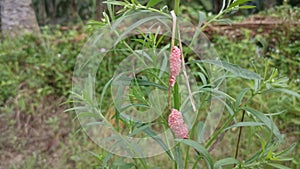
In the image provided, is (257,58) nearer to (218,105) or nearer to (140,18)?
(218,105)

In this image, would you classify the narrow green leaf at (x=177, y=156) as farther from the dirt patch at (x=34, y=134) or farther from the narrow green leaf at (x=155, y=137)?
the dirt patch at (x=34, y=134)

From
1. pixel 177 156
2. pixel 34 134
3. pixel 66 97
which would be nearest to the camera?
pixel 177 156

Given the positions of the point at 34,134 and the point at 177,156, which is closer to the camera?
the point at 177,156

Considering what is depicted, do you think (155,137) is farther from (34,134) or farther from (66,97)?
(66,97)

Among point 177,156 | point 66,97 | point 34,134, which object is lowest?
point 34,134

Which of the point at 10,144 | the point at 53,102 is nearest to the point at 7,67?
the point at 53,102

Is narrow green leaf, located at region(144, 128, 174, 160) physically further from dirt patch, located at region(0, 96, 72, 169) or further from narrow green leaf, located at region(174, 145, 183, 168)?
dirt patch, located at region(0, 96, 72, 169)

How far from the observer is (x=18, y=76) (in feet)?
9.81

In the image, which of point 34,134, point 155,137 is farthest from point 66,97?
point 155,137

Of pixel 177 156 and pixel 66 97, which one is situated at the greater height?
A: pixel 177 156

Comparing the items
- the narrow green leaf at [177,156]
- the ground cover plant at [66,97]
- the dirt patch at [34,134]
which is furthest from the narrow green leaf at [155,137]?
the dirt patch at [34,134]

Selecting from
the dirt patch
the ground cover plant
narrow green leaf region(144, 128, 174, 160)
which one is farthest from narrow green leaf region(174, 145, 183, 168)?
the dirt patch

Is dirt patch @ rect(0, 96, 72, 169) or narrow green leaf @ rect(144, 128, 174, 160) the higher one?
narrow green leaf @ rect(144, 128, 174, 160)

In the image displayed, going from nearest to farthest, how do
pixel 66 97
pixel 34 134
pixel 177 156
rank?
pixel 177 156 < pixel 34 134 < pixel 66 97
